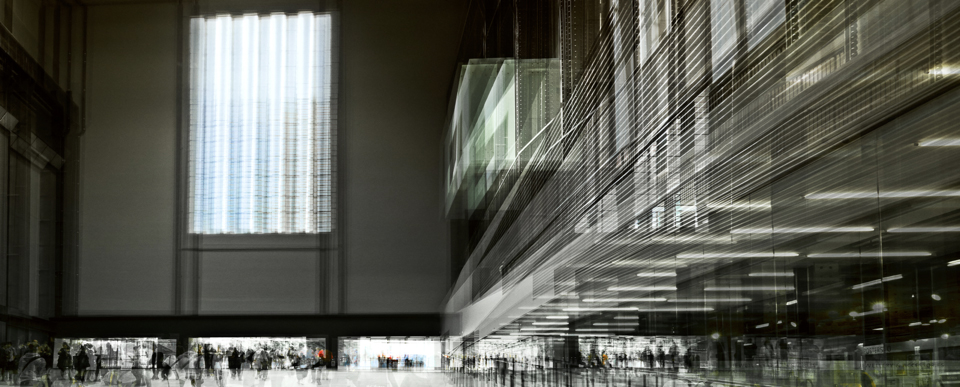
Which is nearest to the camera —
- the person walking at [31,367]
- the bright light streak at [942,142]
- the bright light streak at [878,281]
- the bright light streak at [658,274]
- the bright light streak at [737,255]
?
the bright light streak at [942,142]

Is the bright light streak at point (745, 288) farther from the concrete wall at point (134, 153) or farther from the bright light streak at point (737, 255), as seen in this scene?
the concrete wall at point (134, 153)

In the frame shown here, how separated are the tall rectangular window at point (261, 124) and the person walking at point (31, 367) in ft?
6.61

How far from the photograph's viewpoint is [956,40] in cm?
163

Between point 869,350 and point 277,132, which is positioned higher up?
point 277,132

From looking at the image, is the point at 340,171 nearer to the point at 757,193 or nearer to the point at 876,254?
the point at 757,193

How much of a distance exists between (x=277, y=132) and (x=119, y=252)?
206 cm

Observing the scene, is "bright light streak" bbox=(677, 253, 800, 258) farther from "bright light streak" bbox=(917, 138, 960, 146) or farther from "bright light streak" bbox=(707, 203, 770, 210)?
"bright light streak" bbox=(917, 138, 960, 146)

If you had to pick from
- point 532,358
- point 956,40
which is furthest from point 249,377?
point 956,40

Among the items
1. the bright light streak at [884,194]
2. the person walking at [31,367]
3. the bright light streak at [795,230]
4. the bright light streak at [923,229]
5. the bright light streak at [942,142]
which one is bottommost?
the person walking at [31,367]

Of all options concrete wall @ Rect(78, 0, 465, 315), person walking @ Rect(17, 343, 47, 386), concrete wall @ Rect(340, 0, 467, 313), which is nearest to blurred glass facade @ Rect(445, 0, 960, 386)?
concrete wall @ Rect(340, 0, 467, 313)

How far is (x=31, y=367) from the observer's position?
307 inches

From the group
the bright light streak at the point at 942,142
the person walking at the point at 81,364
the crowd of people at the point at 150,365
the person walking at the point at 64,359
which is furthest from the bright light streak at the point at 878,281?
the person walking at the point at 64,359

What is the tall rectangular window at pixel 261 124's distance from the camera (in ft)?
26.5

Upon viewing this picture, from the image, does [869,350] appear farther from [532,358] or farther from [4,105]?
[4,105]
